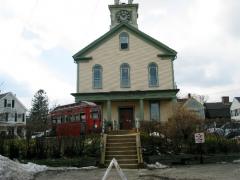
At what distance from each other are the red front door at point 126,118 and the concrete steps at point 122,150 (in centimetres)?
768

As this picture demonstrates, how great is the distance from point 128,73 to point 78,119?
790 cm

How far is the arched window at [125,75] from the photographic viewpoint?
27688mm

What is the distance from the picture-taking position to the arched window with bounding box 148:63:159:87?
2772 cm

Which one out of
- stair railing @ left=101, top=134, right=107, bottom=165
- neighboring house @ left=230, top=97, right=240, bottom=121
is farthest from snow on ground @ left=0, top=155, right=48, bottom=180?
neighboring house @ left=230, top=97, right=240, bottom=121

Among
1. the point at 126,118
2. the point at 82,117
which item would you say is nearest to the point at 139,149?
the point at 126,118

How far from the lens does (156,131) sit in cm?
2102

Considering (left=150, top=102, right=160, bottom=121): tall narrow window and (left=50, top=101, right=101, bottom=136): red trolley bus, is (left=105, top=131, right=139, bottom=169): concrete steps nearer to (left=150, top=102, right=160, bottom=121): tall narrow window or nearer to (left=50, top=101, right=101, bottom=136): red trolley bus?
(left=50, top=101, right=101, bottom=136): red trolley bus

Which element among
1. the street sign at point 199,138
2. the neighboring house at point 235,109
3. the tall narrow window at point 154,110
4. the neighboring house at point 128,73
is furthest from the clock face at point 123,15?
the neighboring house at point 235,109

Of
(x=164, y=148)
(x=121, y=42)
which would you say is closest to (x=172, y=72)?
(x=121, y=42)

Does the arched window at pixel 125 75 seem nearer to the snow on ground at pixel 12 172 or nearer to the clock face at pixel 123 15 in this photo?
the clock face at pixel 123 15

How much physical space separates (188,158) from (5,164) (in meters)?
9.76

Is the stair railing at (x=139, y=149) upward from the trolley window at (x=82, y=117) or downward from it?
downward

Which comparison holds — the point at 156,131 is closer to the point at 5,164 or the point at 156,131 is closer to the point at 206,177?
the point at 206,177

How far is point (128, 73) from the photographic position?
2788cm
